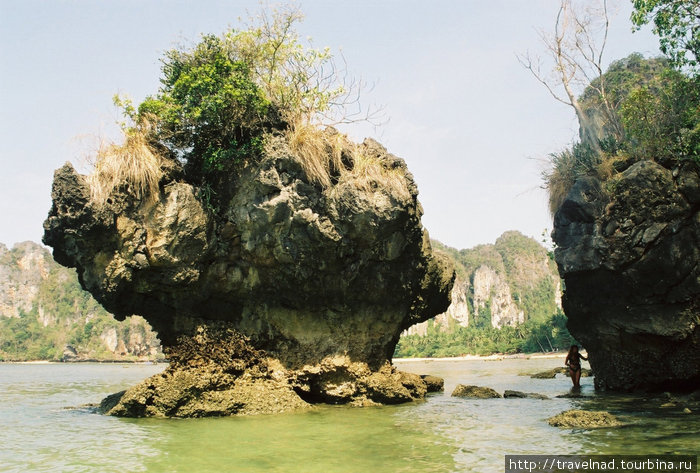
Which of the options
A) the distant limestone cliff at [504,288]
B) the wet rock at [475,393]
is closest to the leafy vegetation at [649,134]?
the wet rock at [475,393]

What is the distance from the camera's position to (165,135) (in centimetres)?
1112

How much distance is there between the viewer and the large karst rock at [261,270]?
1020cm

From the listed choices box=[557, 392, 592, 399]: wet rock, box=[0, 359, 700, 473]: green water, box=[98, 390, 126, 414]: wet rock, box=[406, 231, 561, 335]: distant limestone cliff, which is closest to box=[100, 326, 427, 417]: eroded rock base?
box=[98, 390, 126, 414]: wet rock

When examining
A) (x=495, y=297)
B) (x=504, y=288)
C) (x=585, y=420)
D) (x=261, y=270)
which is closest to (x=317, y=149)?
(x=261, y=270)

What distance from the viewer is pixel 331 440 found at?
795 cm

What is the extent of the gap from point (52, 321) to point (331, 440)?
12849cm

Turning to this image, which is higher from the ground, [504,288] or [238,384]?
[504,288]

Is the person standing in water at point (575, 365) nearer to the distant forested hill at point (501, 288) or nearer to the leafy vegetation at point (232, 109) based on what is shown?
the leafy vegetation at point (232, 109)

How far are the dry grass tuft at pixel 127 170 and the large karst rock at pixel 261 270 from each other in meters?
0.19

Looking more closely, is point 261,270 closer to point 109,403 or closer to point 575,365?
point 109,403

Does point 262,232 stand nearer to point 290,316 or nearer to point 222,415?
point 290,316

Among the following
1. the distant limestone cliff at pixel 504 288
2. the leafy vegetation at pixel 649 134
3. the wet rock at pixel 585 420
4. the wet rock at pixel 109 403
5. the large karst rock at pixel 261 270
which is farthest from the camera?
the distant limestone cliff at pixel 504 288

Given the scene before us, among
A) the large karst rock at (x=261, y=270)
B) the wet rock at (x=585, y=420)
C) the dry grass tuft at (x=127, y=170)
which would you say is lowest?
Answer: the wet rock at (x=585, y=420)

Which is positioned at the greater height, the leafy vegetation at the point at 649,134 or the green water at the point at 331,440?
the leafy vegetation at the point at 649,134
